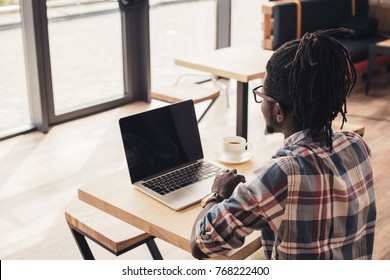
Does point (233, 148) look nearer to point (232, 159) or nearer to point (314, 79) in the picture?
point (232, 159)

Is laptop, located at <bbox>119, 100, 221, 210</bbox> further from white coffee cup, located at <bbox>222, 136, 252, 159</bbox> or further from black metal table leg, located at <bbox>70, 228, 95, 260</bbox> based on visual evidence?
black metal table leg, located at <bbox>70, 228, 95, 260</bbox>

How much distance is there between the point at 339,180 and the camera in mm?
1536

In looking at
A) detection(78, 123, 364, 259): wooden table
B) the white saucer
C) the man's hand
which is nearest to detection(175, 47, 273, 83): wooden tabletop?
the white saucer

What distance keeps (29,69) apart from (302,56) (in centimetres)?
340

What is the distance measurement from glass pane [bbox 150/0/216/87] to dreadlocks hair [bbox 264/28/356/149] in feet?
13.7

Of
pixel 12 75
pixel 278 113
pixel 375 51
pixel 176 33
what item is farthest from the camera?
pixel 176 33

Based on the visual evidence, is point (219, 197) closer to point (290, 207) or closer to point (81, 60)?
point (290, 207)

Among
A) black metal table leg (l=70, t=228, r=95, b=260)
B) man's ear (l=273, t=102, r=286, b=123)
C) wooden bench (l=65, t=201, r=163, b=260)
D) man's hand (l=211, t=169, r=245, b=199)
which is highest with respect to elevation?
man's ear (l=273, t=102, r=286, b=123)

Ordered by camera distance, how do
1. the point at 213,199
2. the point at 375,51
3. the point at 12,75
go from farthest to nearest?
1. the point at 375,51
2. the point at 12,75
3. the point at 213,199

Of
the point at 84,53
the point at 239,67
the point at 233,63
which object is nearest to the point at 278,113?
the point at 239,67

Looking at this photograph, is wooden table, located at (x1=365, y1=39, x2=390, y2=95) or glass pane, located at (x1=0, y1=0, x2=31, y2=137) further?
wooden table, located at (x1=365, y1=39, x2=390, y2=95)

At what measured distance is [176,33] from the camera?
6027 millimetres

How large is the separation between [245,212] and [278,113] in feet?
0.89

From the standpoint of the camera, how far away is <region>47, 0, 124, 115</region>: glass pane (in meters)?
4.85
